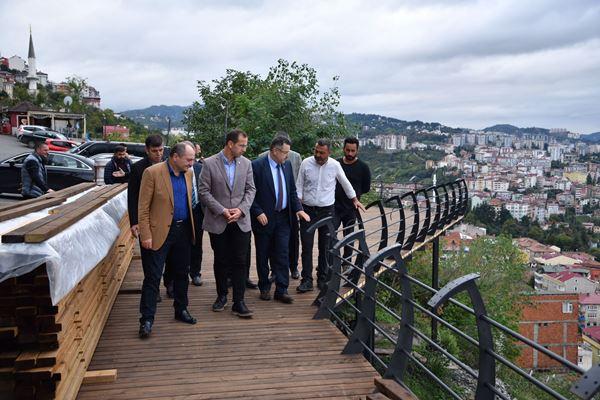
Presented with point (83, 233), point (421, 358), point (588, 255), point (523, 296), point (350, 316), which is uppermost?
point (83, 233)

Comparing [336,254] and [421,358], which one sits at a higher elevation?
[336,254]

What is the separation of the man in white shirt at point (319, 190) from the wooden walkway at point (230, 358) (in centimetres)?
72

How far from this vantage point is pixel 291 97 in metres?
14.3

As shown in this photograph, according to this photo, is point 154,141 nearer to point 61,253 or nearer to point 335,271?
point 335,271

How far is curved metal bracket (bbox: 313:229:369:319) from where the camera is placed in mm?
5254

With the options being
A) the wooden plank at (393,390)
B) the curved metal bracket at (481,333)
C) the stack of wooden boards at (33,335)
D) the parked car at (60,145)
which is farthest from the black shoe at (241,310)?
the parked car at (60,145)

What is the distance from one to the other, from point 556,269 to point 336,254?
67.4m

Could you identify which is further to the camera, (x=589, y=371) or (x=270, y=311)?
(x=270, y=311)

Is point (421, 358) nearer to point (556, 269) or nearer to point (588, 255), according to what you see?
point (556, 269)

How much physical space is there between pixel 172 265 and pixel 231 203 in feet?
2.71

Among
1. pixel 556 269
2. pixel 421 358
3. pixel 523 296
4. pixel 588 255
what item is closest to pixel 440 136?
pixel 588 255

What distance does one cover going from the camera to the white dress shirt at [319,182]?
645 centimetres

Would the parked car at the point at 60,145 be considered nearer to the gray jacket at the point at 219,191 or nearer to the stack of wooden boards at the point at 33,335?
the gray jacket at the point at 219,191

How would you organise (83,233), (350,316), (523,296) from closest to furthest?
1. (83,233)
2. (350,316)
3. (523,296)
